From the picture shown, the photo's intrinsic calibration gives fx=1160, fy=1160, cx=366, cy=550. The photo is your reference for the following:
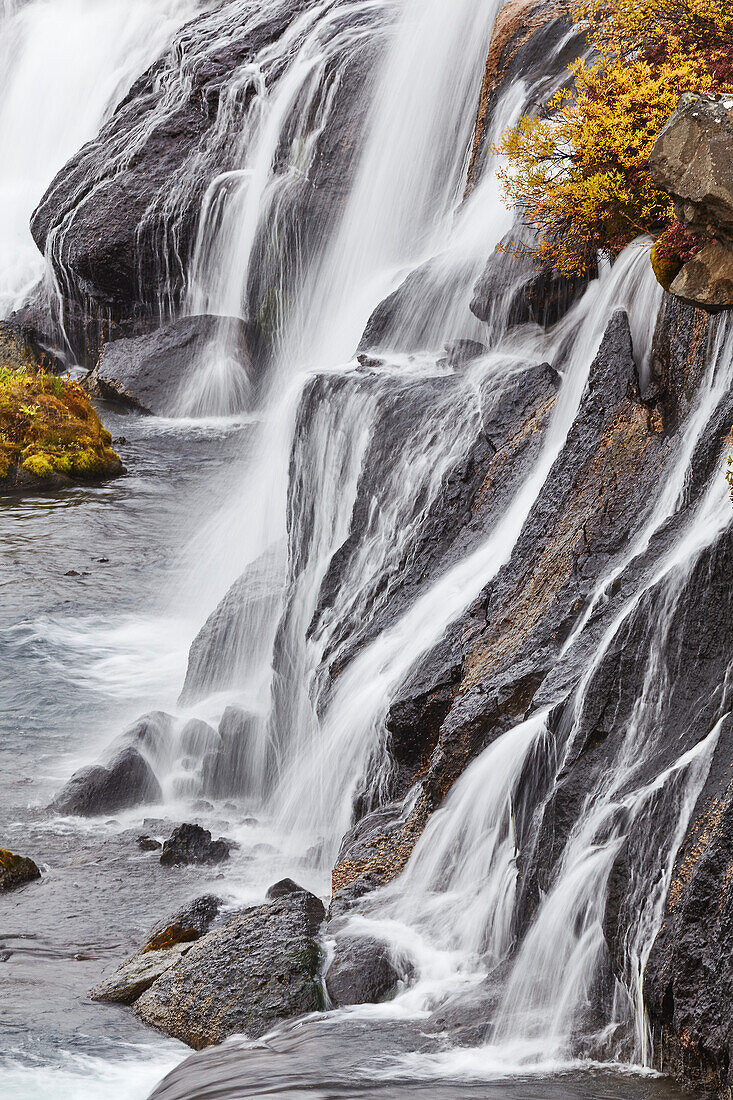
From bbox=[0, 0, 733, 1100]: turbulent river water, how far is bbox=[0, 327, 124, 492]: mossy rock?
601 millimetres

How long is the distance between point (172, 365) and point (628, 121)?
48.9 feet

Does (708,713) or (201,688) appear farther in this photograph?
(201,688)

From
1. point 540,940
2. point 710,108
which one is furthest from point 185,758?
point 710,108

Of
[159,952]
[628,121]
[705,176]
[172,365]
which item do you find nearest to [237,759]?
[159,952]

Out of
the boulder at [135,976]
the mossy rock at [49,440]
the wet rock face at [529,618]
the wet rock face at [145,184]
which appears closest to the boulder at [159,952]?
the boulder at [135,976]

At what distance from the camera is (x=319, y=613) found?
1120cm

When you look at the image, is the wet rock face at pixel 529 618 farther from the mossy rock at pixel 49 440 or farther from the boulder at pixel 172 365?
the boulder at pixel 172 365

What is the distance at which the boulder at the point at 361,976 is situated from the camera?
22.1 ft

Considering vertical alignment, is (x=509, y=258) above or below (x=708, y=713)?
above

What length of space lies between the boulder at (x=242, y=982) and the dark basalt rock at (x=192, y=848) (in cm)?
225

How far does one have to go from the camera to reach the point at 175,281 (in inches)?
928

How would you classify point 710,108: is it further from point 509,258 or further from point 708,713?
point 509,258

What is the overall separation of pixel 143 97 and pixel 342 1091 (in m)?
25.5

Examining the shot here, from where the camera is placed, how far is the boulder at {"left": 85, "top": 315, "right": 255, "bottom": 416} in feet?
72.5
